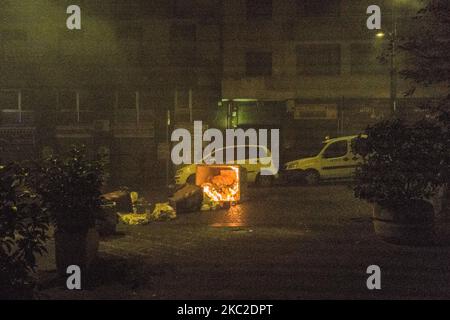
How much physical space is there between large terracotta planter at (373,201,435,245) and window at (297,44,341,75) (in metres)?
18.3

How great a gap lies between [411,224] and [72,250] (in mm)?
5465

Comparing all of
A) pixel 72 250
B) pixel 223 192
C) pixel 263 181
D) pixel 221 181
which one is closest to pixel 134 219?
pixel 223 192

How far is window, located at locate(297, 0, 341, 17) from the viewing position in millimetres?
27172

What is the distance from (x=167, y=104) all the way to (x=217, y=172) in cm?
1172

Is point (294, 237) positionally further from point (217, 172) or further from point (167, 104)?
point (167, 104)

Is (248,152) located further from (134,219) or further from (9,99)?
(9,99)

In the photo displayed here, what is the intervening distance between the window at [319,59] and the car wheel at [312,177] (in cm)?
736

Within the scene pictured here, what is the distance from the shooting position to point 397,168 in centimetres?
989

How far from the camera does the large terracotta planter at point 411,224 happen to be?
9.70 meters

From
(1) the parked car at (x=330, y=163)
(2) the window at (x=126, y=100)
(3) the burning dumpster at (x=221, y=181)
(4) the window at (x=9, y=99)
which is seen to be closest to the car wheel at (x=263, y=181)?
(1) the parked car at (x=330, y=163)
